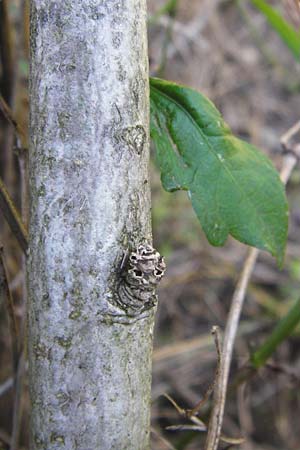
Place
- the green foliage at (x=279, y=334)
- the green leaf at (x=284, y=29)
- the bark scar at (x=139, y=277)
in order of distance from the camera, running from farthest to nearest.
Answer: the green leaf at (x=284, y=29) < the green foliage at (x=279, y=334) < the bark scar at (x=139, y=277)

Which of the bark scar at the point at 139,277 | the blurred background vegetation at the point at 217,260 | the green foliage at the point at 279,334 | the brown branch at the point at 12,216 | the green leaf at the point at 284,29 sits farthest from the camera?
the blurred background vegetation at the point at 217,260

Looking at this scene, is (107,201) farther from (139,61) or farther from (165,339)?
(165,339)

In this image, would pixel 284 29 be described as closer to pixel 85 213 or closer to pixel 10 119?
pixel 10 119

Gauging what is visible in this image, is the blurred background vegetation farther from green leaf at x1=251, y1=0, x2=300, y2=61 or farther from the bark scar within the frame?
the bark scar

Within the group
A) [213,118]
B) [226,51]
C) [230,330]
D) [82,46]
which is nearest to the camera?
[82,46]

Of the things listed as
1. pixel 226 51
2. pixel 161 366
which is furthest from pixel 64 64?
pixel 226 51

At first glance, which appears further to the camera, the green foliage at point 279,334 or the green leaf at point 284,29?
the green leaf at point 284,29

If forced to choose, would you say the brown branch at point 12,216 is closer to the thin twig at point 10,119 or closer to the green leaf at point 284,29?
the thin twig at point 10,119

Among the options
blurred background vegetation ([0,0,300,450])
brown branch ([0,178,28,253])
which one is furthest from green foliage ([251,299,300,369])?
brown branch ([0,178,28,253])

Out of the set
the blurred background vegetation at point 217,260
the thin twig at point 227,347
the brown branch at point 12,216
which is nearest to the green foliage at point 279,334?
the thin twig at point 227,347
